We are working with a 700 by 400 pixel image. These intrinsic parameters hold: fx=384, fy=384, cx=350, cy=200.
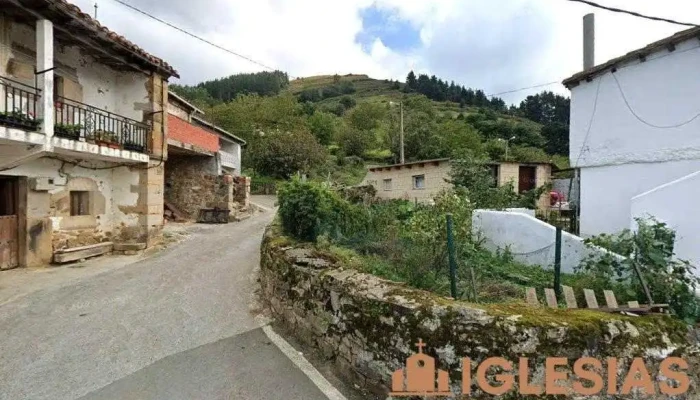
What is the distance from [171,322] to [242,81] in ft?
261

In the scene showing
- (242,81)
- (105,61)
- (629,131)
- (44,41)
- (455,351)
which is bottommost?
(455,351)

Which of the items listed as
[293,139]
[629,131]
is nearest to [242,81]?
[293,139]

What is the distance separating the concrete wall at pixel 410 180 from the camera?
59.8 ft

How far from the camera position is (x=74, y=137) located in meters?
8.74

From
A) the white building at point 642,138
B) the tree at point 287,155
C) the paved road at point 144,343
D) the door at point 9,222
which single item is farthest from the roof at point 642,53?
the tree at point 287,155

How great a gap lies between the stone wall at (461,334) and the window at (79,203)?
918 cm

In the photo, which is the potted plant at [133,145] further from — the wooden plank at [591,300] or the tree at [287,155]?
the tree at [287,155]

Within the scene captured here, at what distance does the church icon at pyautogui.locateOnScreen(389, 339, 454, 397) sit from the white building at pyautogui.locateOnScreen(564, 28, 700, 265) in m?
6.31

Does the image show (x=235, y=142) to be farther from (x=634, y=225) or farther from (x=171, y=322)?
(x=634, y=225)

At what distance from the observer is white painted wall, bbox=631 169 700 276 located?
7012 mm

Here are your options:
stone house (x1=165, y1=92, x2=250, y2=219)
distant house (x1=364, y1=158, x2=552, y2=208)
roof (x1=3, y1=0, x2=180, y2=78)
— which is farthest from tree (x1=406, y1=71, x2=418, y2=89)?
roof (x1=3, y1=0, x2=180, y2=78)

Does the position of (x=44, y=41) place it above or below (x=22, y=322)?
above

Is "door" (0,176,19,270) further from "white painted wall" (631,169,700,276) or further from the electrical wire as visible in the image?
the electrical wire

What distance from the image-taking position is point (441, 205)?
24.1 ft
